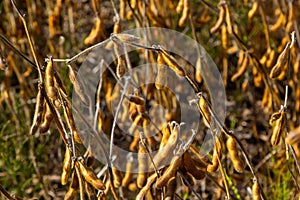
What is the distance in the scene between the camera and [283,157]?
1.94 metres

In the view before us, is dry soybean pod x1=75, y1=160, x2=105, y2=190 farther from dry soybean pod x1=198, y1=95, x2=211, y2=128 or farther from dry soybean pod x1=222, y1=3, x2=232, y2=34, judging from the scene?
dry soybean pod x1=222, y1=3, x2=232, y2=34

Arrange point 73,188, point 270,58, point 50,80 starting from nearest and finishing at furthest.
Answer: point 50,80
point 73,188
point 270,58

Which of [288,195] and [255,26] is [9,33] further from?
[288,195]

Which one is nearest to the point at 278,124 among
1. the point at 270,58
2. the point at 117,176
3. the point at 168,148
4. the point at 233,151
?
the point at 233,151

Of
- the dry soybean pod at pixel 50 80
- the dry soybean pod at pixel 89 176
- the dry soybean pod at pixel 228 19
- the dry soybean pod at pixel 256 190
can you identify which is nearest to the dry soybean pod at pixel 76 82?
the dry soybean pod at pixel 50 80

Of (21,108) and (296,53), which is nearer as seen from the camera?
(296,53)

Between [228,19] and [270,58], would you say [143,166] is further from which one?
[270,58]

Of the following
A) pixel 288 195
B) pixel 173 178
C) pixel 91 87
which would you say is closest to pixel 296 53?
pixel 288 195

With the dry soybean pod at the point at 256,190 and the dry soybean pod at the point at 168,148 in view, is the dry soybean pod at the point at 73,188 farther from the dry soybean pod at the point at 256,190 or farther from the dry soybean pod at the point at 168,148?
the dry soybean pod at the point at 256,190

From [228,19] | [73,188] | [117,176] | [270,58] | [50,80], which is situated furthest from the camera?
[270,58]

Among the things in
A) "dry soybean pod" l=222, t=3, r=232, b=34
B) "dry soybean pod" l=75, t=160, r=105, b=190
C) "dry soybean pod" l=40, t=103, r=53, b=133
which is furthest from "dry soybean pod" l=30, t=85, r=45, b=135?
"dry soybean pod" l=222, t=3, r=232, b=34

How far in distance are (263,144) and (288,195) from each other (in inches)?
25.5

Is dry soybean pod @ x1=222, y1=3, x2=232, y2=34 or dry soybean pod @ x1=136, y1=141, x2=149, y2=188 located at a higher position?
dry soybean pod @ x1=222, y1=3, x2=232, y2=34

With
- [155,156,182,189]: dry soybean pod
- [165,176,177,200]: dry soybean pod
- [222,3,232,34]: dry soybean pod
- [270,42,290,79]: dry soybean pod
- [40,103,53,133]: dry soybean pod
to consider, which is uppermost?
[222,3,232,34]: dry soybean pod
